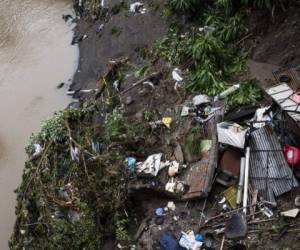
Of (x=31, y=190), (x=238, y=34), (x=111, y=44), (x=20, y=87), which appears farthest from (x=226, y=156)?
(x=20, y=87)

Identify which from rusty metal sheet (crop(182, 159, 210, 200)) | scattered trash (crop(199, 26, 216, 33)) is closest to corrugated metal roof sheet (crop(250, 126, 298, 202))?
rusty metal sheet (crop(182, 159, 210, 200))

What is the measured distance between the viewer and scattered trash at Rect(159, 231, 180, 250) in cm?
525

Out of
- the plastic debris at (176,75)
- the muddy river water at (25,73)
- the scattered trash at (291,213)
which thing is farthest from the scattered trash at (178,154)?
the muddy river water at (25,73)

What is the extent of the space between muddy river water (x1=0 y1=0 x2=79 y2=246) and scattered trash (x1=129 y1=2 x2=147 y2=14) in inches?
74.1

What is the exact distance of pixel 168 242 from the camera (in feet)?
17.4

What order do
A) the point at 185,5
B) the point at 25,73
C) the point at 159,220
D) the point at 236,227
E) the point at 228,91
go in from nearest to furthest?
the point at 236,227 → the point at 159,220 → the point at 228,91 → the point at 185,5 → the point at 25,73

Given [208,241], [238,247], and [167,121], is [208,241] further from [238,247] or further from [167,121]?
[167,121]

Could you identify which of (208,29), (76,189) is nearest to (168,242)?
(76,189)

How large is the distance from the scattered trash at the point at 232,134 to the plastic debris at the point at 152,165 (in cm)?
89

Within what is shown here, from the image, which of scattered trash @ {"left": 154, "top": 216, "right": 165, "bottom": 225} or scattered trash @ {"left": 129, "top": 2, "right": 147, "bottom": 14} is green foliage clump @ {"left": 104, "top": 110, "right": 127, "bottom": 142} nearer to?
scattered trash @ {"left": 154, "top": 216, "right": 165, "bottom": 225}

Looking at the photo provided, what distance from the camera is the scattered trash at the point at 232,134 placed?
5.28 m

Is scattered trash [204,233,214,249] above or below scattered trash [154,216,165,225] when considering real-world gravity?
below

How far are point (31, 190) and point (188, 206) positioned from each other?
239 cm

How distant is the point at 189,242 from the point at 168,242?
0.88 ft
